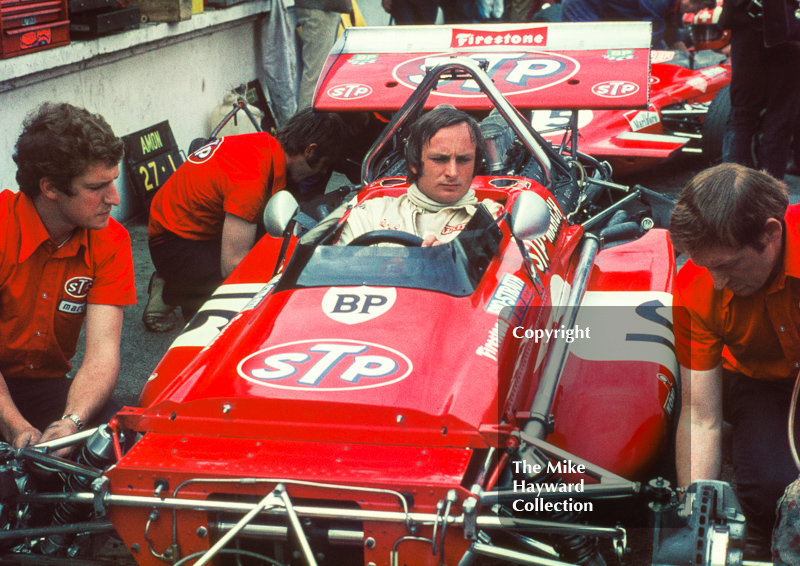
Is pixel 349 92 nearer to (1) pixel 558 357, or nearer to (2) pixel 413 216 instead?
(2) pixel 413 216

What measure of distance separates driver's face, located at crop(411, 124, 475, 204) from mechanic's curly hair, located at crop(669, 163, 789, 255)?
1157 mm

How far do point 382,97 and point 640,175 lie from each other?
11.9ft

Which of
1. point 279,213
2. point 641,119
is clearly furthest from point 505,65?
point 641,119

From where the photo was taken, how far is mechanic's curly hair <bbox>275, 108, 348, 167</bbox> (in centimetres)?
431

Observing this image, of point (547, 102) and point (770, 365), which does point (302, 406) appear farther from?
point (547, 102)

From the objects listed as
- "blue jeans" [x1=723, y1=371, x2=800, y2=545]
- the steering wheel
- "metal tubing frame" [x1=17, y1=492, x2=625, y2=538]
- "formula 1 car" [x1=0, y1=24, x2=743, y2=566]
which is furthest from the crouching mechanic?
"metal tubing frame" [x1=17, y1=492, x2=625, y2=538]

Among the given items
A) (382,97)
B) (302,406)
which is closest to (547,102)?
(382,97)

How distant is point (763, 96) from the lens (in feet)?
18.6

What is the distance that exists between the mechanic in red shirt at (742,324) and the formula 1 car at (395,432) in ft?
0.81

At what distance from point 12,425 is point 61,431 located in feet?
0.57

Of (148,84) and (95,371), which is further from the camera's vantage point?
(148,84)

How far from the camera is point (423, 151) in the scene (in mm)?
3480

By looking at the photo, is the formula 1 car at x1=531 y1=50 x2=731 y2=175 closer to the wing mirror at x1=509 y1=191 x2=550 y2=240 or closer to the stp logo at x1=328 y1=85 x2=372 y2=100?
the stp logo at x1=328 y1=85 x2=372 y2=100

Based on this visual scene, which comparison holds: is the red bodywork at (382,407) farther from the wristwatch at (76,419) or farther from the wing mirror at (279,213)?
the wristwatch at (76,419)
